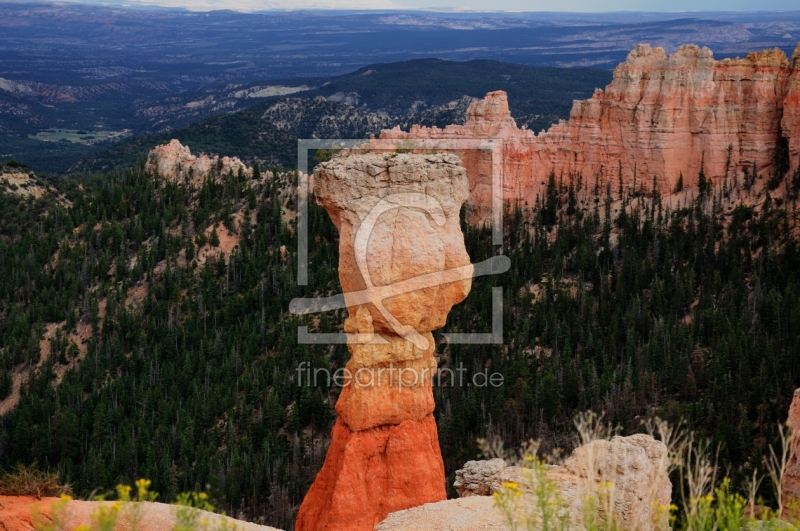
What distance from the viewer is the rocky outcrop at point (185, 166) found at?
83.4 metres

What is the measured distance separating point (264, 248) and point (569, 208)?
2101cm

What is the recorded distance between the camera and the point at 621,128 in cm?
7369

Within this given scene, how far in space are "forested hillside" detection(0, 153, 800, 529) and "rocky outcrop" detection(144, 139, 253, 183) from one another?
127 centimetres

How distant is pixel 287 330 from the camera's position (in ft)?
206

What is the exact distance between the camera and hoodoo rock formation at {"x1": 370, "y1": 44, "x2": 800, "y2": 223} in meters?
68.9

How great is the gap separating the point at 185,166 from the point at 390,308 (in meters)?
63.1

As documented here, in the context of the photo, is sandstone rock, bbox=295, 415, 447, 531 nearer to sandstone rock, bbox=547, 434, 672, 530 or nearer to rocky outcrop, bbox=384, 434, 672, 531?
rocky outcrop, bbox=384, 434, 672, 531

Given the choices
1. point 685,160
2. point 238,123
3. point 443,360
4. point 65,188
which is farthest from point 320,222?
point 238,123

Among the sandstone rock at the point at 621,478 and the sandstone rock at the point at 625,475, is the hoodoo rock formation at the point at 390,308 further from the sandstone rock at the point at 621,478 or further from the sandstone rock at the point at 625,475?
the sandstone rock at the point at 625,475

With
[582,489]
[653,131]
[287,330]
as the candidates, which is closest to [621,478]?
[582,489]

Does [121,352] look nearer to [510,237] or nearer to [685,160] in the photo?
[510,237]

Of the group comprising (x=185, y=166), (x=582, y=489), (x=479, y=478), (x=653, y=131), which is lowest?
(x=185, y=166)

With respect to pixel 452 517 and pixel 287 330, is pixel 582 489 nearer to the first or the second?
pixel 452 517

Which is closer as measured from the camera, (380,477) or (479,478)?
(479,478)
